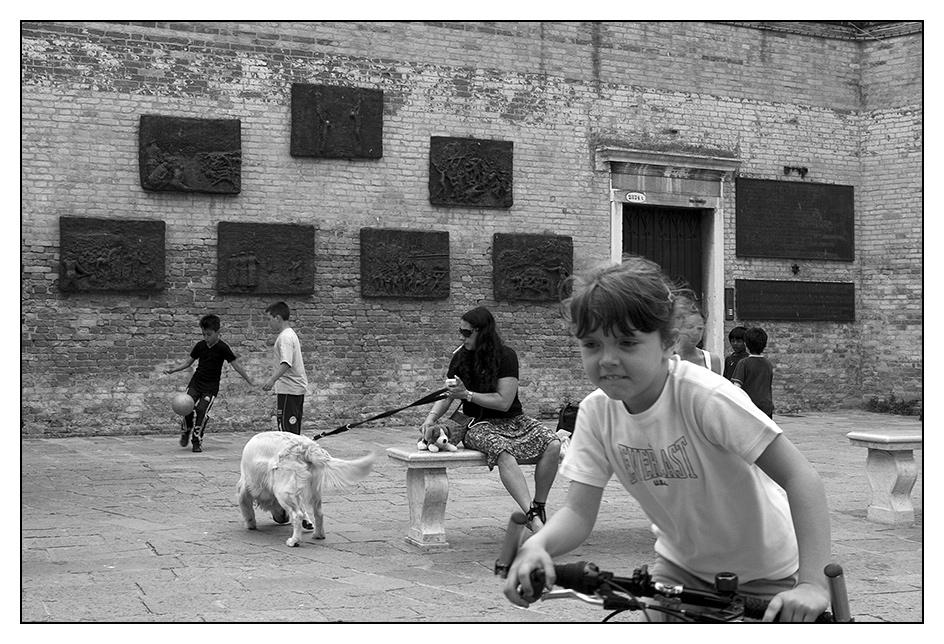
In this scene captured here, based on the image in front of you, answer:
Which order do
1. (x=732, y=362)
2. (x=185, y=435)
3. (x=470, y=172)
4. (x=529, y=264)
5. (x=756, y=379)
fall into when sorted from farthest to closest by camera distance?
(x=529, y=264)
(x=470, y=172)
(x=185, y=435)
(x=732, y=362)
(x=756, y=379)

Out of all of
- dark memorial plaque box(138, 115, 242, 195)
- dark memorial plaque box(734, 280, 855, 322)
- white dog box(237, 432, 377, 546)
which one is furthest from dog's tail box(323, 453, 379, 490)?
dark memorial plaque box(734, 280, 855, 322)

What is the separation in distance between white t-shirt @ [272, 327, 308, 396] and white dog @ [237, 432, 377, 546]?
4391mm

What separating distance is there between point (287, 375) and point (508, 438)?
5.00m

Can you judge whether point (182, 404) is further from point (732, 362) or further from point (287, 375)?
point (732, 362)

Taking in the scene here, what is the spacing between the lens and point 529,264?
1638cm

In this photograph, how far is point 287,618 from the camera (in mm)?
5402

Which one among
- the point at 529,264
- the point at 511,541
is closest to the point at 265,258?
the point at 529,264

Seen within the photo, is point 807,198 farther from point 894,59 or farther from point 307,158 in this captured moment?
point 307,158

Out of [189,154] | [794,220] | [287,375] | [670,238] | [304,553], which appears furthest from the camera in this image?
[794,220]

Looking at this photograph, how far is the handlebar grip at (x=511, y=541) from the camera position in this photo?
2.36 meters

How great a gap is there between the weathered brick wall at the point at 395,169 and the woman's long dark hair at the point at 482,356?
306 inches

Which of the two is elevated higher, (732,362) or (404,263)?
(404,263)

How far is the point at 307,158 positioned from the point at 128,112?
2.34 meters

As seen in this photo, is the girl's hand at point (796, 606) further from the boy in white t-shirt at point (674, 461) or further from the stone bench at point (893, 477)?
the stone bench at point (893, 477)
